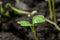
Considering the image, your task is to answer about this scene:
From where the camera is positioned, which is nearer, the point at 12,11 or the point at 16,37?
the point at 16,37

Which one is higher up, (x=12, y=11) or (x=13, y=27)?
(x=12, y=11)

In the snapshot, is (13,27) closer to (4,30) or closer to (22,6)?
(4,30)

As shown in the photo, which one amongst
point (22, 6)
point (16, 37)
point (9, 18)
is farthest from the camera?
point (22, 6)

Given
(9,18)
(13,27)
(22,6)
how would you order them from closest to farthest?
(13,27) < (9,18) < (22,6)

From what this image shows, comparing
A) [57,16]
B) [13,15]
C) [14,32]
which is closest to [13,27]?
[14,32]

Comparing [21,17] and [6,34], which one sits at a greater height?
[21,17]

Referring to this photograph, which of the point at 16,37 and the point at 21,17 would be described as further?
the point at 21,17

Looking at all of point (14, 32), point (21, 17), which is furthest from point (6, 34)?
point (21, 17)

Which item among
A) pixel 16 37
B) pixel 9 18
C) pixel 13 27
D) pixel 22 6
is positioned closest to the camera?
pixel 16 37

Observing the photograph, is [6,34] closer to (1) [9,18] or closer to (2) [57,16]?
(1) [9,18]
